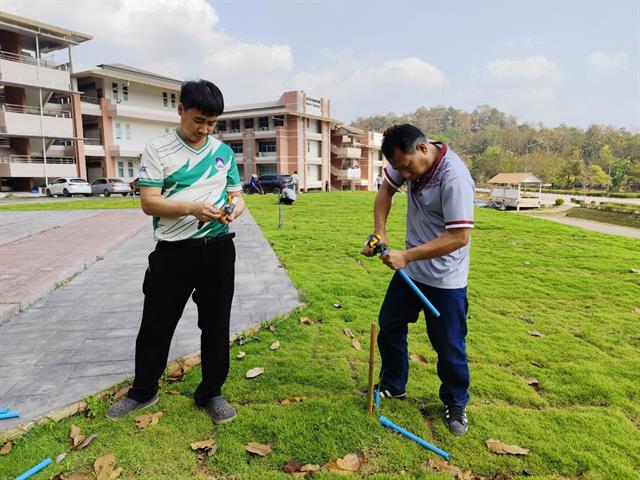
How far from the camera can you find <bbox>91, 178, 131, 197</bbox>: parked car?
95.5 ft

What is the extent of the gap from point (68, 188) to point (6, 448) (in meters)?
29.2

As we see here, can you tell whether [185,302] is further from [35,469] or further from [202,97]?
[202,97]

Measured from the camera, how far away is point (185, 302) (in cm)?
273

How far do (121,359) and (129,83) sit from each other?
3842 cm

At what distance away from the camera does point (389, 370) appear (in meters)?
2.97

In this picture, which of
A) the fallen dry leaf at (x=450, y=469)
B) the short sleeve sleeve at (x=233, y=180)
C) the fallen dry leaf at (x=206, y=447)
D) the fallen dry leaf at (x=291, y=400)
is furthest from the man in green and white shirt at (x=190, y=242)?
the fallen dry leaf at (x=450, y=469)

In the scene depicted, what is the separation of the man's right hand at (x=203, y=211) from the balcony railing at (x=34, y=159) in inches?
1291

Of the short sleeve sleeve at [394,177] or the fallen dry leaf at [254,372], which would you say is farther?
the fallen dry leaf at [254,372]

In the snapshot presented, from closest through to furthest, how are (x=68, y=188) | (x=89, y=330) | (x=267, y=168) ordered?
1. (x=89, y=330)
2. (x=68, y=188)
3. (x=267, y=168)

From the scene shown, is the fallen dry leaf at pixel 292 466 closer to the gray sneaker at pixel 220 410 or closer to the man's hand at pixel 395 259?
the gray sneaker at pixel 220 410

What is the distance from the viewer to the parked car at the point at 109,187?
29.1 meters

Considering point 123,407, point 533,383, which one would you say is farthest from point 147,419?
point 533,383

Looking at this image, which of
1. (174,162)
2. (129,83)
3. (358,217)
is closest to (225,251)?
(174,162)

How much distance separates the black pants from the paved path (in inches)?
22.1
